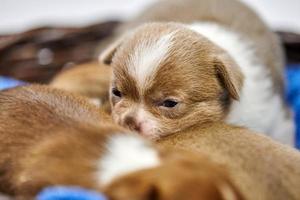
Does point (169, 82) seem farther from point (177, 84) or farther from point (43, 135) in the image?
point (43, 135)

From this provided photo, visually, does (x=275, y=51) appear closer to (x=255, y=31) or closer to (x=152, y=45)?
(x=255, y=31)

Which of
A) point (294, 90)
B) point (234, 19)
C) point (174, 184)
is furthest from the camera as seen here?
point (294, 90)

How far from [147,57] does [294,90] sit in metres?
1.19

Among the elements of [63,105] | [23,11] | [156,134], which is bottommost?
[23,11]

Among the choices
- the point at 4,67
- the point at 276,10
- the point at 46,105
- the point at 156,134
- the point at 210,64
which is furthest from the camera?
the point at 276,10

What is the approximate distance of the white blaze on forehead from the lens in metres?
2.14

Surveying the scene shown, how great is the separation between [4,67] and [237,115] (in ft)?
4.65

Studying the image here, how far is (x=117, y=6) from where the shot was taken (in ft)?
14.0

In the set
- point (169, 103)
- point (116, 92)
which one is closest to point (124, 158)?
point (169, 103)

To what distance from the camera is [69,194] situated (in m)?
1.46

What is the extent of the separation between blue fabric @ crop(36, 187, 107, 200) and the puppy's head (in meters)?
0.63

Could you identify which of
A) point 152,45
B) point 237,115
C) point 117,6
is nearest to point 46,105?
point 152,45

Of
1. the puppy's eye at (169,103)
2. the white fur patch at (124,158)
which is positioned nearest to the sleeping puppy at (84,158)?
the white fur patch at (124,158)

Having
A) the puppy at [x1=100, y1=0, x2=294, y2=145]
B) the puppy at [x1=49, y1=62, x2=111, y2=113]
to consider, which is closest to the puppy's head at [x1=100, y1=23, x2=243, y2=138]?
the puppy at [x1=100, y1=0, x2=294, y2=145]
